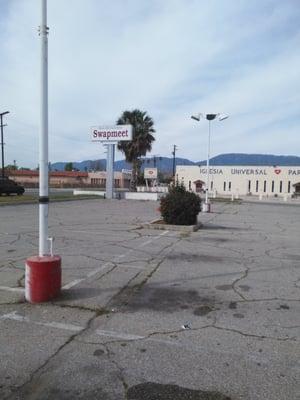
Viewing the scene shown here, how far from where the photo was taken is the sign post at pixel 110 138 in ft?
135

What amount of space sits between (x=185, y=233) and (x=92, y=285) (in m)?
7.45

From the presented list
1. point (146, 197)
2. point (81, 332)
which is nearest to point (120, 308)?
point (81, 332)

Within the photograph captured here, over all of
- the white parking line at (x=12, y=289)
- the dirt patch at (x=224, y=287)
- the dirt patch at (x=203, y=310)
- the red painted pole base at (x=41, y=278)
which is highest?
the red painted pole base at (x=41, y=278)

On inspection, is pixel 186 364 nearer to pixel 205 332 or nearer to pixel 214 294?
pixel 205 332

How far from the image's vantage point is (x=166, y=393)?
11.4ft

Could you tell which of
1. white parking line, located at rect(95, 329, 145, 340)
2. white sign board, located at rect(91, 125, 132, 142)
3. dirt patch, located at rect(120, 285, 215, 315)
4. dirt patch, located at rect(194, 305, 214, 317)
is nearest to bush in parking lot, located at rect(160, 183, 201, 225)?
dirt patch, located at rect(120, 285, 215, 315)

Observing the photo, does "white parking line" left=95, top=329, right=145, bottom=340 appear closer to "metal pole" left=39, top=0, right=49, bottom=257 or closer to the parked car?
"metal pole" left=39, top=0, right=49, bottom=257

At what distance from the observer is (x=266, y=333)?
4.80 m

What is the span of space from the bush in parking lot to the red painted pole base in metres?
9.60

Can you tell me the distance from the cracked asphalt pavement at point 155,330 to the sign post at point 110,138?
32632mm

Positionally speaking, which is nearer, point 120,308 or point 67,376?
point 67,376

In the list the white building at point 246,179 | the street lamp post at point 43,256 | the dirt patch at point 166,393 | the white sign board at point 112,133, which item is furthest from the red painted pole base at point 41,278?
the white building at point 246,179

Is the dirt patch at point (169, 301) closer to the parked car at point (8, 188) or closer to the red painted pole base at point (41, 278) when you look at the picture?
the red painted pole base at point (41, 278)

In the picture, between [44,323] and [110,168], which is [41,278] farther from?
[110,168]
